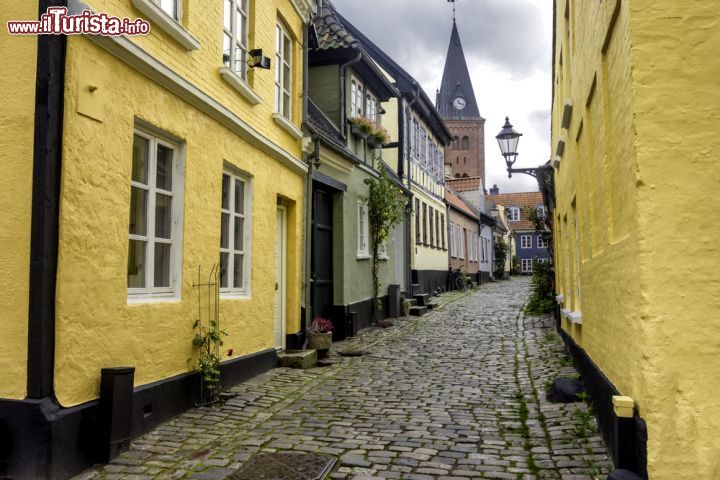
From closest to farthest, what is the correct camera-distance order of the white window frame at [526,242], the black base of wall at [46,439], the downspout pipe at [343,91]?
1. the black base of wall at [46,439]
2. the downspout pipe at [343,91]
3. the white window frame at [526,242]

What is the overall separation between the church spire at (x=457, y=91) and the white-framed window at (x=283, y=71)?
Result: 56.4 m

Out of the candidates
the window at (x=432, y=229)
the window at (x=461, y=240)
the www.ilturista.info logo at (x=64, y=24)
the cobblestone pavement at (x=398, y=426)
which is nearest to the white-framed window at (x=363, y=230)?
the cobblestone pavement at (x=398, y=426)

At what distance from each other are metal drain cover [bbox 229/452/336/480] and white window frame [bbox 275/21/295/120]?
527 cm

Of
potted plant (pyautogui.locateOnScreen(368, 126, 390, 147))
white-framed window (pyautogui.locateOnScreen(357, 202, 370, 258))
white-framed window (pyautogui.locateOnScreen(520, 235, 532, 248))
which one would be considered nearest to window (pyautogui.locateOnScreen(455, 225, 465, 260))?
potted plant (pyautogui.locateOnScreen(368, 126, 390, 147))

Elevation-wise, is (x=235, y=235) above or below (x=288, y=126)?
below

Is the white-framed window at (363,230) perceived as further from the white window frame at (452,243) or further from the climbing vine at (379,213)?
the white window frame at (452,243)

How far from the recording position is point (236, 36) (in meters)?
7.19

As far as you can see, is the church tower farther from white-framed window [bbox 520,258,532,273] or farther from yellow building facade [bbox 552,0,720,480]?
yellow building facade [bbox 552,0,720,480]

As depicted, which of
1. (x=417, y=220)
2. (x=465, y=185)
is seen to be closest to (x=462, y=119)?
(x=465, y=185)

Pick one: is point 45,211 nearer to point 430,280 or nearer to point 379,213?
point 379,213

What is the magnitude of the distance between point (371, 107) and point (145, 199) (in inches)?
377

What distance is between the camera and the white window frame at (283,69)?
28.6 feet

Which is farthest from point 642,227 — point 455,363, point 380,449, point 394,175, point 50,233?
point 394,175

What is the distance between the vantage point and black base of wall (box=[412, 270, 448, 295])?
787 inches
